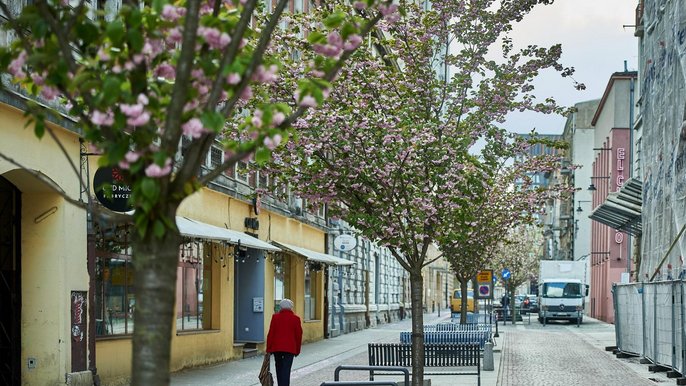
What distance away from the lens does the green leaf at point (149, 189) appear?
575cm

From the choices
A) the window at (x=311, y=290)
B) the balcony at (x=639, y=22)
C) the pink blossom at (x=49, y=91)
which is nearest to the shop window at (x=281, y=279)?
the window at (x=311, y=290)

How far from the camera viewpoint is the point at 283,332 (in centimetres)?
1728

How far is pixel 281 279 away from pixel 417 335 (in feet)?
62.4

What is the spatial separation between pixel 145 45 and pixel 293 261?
3165 cm

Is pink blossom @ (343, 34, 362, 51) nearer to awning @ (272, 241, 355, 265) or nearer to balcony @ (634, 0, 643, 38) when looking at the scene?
awning @ (272, 241, 355, 265)

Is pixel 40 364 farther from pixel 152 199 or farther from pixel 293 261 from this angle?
pixel 293 261

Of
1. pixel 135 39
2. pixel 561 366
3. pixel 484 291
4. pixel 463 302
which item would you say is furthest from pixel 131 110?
pixel 484 291

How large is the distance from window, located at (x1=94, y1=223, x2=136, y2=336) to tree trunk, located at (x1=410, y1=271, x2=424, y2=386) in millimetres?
5122

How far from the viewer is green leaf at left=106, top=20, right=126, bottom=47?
583 centimetres

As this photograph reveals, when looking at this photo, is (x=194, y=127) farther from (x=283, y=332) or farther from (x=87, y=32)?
(x=283, y=332)

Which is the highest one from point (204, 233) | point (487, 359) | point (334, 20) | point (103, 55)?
point (334, 20)

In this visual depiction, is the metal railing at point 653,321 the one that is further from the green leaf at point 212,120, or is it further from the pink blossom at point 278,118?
the green leaf at point 212,120

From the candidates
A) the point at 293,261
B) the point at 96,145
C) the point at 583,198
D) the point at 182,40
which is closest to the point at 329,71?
the point at 182,40

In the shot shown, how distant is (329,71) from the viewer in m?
6.57
